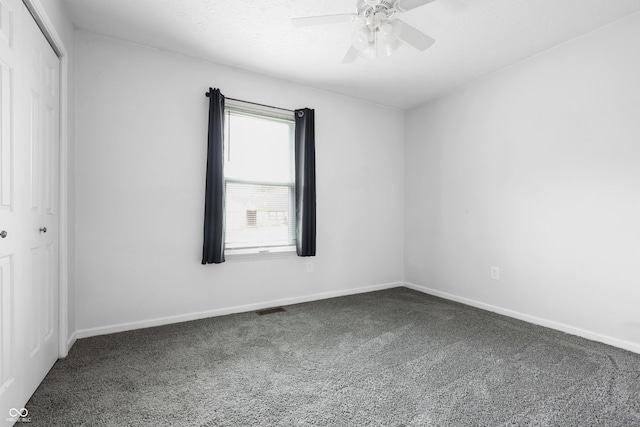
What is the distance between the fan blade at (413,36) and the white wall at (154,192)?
175cm

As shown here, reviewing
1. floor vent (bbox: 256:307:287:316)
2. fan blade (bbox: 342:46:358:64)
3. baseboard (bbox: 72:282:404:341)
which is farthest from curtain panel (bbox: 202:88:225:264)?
fan blade (bbox: 342:46:358:64)

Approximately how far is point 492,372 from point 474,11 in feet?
8.51

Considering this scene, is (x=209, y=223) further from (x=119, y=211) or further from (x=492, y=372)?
(x=492, y=372)

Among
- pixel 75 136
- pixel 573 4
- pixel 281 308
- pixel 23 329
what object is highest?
pixel 573 4

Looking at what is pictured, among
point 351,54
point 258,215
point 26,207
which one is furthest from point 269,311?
point 351,54

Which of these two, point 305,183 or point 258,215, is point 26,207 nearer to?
point 258,215

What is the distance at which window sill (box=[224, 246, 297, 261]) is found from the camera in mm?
3229

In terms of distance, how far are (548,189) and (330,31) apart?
2.45 m

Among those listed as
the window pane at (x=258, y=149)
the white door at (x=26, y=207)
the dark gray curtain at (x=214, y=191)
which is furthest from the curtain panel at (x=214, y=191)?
the white door at (x=26, y=207)

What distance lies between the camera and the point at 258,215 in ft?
11.3

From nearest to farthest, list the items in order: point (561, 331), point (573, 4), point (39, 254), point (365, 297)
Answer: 1. point (39, 254)
2. point (573, 4)
3. point (561, 331)
4. point (365, 297)

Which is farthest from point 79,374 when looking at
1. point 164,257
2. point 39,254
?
point 164,257

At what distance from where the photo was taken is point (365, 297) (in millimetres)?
3848

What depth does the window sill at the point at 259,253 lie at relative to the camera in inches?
127
